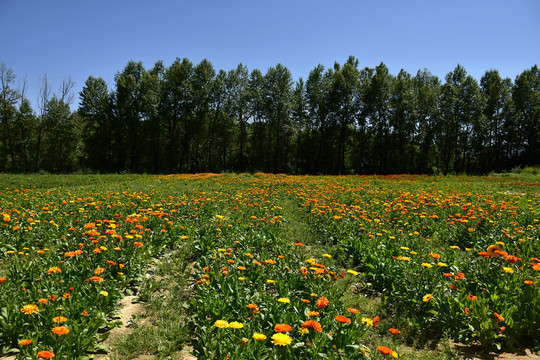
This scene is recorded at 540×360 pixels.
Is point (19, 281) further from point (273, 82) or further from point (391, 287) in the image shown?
point (273, 82)

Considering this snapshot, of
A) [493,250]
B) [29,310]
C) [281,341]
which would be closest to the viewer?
[281,341]

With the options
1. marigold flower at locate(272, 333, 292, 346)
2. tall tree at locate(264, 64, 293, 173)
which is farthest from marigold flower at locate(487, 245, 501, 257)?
tall tree at locate(264, 64, 293, 173)

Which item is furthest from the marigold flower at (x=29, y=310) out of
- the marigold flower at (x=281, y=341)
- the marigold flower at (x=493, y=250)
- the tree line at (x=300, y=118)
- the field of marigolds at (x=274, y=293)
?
the tree line at (x=300, y=118)

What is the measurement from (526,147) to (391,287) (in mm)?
57816

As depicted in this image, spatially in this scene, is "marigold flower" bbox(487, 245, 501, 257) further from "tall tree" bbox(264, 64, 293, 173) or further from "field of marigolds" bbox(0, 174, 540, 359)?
"tall tree" bbox(264, 64, 293, 173)

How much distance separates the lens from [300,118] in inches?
1834

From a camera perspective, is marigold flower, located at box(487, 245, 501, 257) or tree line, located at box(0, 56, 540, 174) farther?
tree line, located at box(0, 56, 540, 174)

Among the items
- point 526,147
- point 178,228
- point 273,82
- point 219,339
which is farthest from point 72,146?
point 526,147

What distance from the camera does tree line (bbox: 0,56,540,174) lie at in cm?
4138

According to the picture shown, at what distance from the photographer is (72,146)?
48.9 meters

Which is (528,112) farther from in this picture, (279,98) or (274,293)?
(274,293)

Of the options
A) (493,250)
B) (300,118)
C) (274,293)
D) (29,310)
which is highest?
(300,118)

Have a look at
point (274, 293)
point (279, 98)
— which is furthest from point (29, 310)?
point (279, 98)

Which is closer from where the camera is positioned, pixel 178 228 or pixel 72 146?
pixel 178 228
